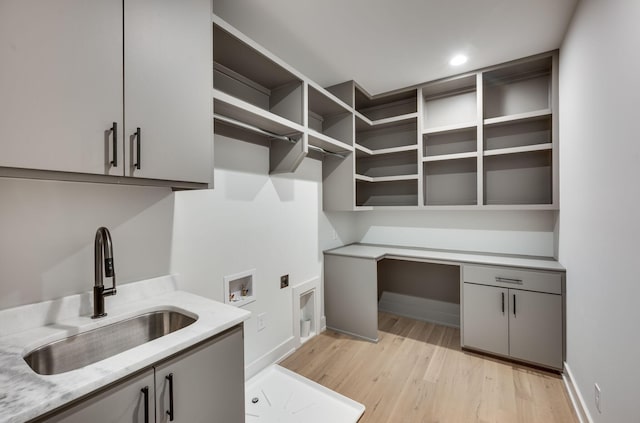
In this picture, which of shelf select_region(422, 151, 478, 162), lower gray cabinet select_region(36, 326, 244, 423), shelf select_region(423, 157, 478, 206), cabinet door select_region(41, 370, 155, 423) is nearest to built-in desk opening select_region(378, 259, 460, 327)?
shelf select_region(423, 157, 478, 206)

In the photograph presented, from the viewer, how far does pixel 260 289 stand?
7.54 ft

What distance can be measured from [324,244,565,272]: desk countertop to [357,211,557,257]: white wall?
11 centimetres

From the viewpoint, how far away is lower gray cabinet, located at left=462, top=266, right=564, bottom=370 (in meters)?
2.20

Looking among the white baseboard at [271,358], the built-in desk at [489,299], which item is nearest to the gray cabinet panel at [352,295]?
the built-in desk at [489,299]

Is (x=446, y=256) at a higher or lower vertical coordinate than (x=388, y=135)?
lower

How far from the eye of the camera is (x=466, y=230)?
3.07 meters

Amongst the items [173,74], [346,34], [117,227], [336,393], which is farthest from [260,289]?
[346,34]

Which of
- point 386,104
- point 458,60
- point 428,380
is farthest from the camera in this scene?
point 386,104

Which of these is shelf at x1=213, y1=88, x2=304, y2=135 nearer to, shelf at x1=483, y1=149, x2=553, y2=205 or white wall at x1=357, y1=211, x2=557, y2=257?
white wall at x1=357, y1=211, x2=557, y2=257

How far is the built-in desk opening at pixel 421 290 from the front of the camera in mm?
3188

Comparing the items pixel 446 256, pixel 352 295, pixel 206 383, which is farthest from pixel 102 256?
pixel 446 256

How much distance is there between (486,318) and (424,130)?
1.94 meters

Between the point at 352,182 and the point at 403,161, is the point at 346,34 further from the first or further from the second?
the point at 403,161

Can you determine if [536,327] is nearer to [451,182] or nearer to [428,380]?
[428,380]
